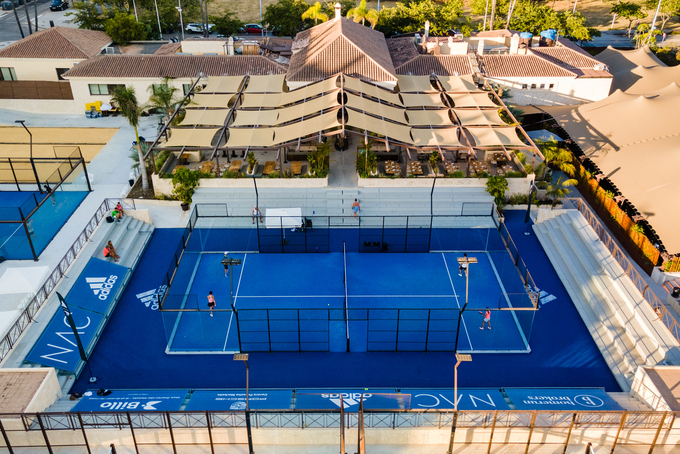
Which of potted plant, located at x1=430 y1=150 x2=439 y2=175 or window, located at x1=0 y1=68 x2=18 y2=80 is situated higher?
window, located at x1=0 y1=68 x2=18 y2=80

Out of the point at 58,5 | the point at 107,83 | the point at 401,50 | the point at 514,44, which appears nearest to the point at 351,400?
the point at 107,83

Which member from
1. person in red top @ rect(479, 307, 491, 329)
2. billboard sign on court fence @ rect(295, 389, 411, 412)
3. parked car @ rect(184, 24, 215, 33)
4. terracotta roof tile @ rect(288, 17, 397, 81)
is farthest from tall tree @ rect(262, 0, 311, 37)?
billboard sign on court fence @ rect(295, 389, 411, 412)

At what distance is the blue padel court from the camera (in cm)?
2873

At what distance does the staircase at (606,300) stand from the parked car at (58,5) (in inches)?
3521

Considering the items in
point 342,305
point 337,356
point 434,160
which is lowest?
point 337,356

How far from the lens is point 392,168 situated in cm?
4241

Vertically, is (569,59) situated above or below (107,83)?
above

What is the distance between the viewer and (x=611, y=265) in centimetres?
3241

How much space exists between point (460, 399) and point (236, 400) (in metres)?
9.91

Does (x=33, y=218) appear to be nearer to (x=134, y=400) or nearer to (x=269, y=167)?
(x=269, y=167)

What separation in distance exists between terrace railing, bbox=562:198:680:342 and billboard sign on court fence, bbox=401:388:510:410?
31.9 feet

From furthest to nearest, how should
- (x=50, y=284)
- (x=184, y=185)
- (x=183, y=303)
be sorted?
1. (x=184, y=185)
2. (x=183, y=303)
3. (x=50, y=284)

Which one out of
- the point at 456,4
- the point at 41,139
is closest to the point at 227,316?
the point at 41,139

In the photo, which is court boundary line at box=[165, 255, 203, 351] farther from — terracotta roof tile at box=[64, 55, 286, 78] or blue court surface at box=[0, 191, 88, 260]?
terracotta roof tile at box=[64, 55, 286, 78]
